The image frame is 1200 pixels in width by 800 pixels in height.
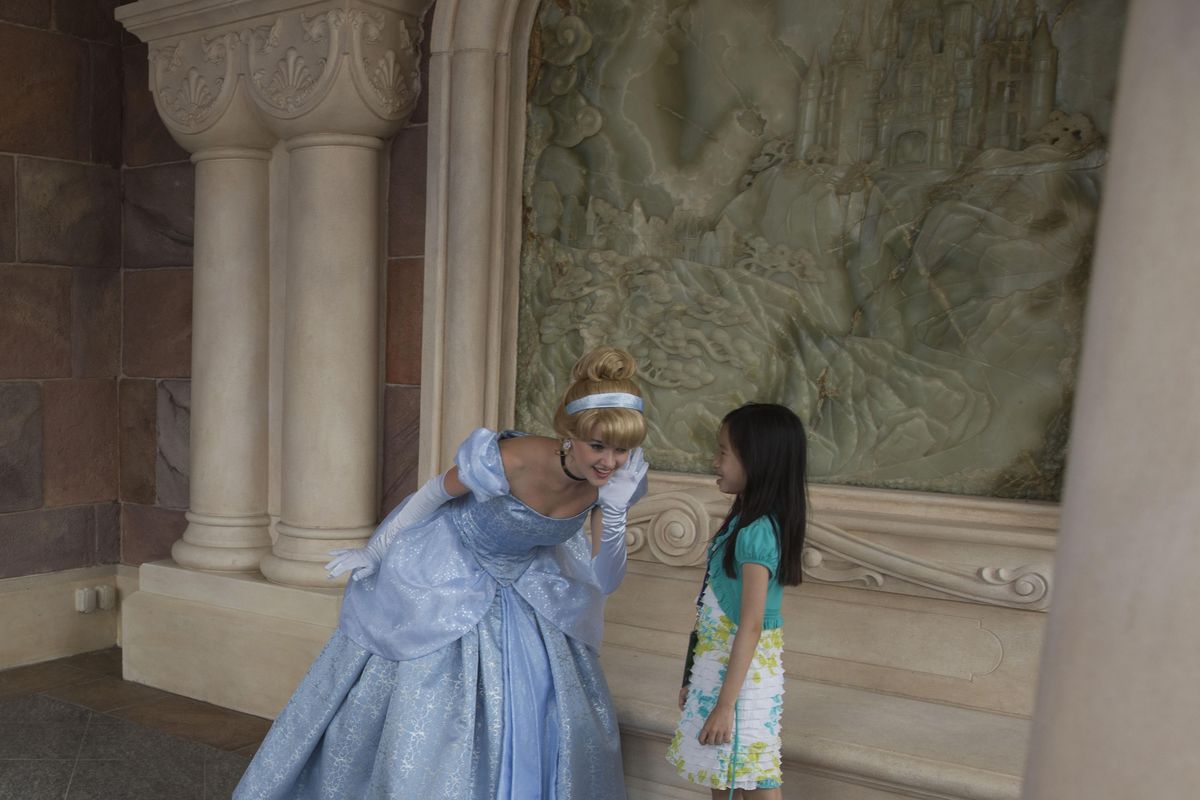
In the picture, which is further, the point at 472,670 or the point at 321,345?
the point at 321,345

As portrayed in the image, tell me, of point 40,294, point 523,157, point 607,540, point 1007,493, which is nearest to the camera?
point 607,540

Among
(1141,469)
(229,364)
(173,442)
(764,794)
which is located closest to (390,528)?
(764,794)

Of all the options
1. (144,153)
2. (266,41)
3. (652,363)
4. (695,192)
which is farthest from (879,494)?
(144,153)

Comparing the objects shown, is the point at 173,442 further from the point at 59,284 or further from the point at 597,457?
the point at 597,457

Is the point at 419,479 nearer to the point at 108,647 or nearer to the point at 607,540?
the point at 607,540

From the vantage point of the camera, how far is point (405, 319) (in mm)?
3846

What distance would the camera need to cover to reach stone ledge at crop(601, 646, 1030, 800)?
2473 mm

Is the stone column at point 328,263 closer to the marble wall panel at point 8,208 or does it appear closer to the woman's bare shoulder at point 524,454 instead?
the marble wall panel at point 8,208

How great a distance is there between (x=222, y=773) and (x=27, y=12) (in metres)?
2.91

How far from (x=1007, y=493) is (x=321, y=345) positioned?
2.21m

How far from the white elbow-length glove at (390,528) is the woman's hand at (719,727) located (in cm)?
83

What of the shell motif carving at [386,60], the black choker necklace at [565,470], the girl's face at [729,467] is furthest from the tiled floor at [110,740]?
the shell motif carving at [386,60]

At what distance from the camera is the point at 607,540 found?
99.3 inches

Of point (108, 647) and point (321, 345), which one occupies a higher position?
point (321, 345)
